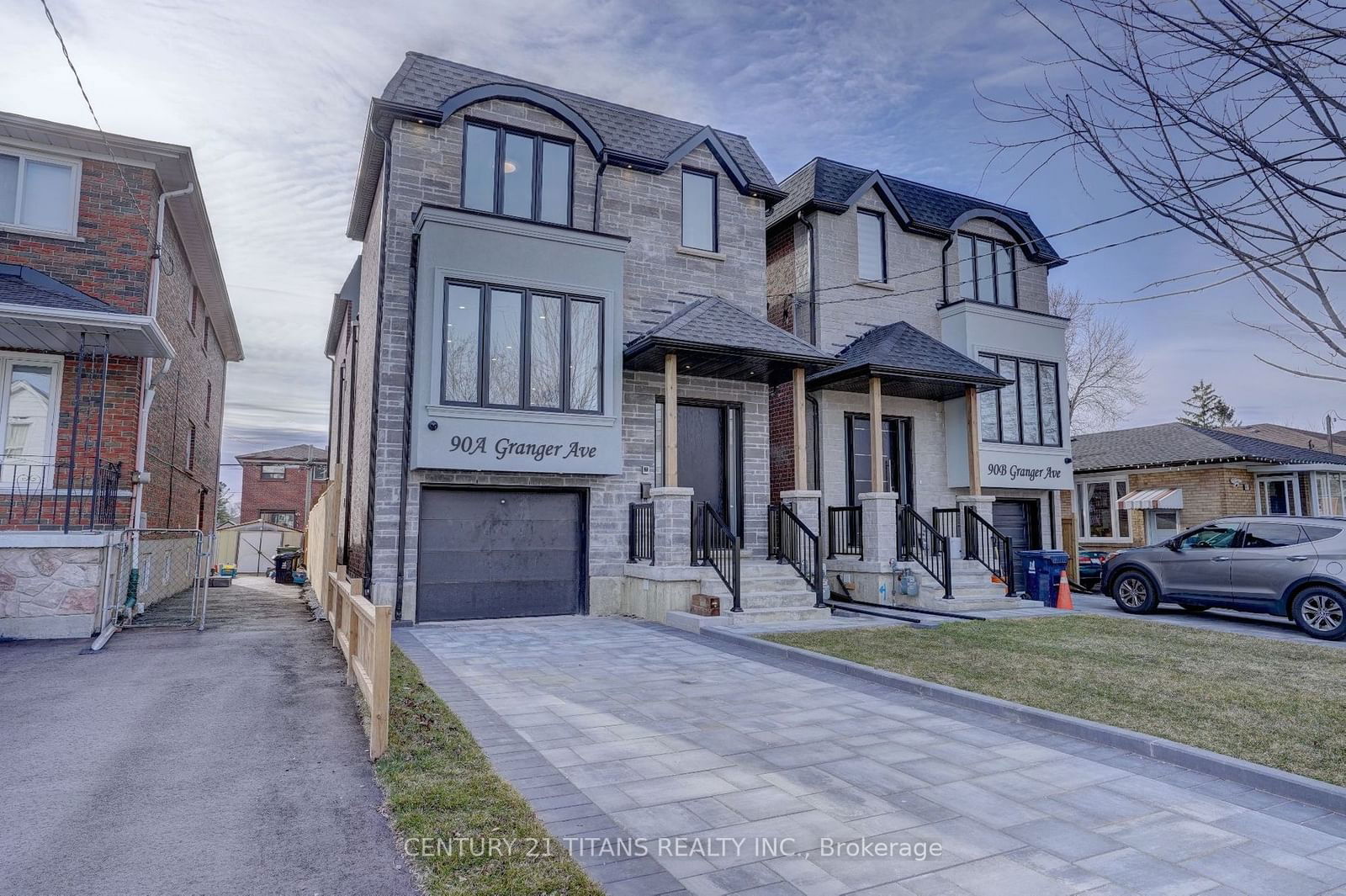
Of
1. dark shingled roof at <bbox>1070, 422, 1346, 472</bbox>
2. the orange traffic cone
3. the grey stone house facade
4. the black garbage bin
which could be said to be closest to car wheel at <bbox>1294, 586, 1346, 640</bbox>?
the orange traffic cone

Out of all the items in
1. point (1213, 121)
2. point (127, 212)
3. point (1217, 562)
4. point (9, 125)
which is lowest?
point (1217, 562)

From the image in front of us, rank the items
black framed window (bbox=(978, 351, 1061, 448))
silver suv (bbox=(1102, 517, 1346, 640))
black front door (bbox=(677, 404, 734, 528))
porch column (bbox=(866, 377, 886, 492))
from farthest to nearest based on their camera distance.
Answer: black framed window (bbox=(978, 351, 1061, 448)) < porch column (bbox=(866, 377, 886, 492)) < black front door (bbox=(677, 404, 734, 528)) < silver suv (bbox=(1102, 517, 1346, 640))

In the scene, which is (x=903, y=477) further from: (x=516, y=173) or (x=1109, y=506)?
(x=1109, y=506)

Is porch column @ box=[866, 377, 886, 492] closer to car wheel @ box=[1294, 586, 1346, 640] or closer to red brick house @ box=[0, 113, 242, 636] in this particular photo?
car wheel @ box=[1294, 586, 1346, 640]

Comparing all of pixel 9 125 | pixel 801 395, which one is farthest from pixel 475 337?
pixel 9 125

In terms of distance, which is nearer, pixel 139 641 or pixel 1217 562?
pixel 139 641

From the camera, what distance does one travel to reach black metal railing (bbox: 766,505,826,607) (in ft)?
36.2

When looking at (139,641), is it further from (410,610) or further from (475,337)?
(475,337)

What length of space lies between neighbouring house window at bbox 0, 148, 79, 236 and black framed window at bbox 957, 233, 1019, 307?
15.8m

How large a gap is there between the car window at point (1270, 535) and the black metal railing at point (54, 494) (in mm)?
16215

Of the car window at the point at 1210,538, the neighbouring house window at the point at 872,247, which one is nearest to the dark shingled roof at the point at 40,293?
the neighbouring house window at the point at 872,247

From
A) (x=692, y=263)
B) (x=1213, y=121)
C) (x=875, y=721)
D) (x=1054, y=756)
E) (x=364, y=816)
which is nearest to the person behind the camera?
(x=1213, y=121)

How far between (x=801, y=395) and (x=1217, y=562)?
22.5ft

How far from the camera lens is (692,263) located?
13086 millimetres
